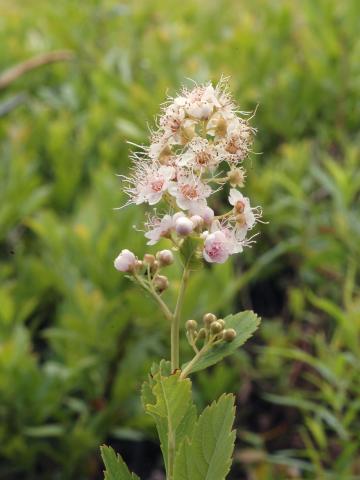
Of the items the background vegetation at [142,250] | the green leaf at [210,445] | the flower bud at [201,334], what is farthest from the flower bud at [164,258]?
the background vegetation at [142,250]

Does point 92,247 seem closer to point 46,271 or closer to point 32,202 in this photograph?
point 46,271

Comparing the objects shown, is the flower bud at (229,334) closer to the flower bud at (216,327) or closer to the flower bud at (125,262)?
the flower bud at (216,327)

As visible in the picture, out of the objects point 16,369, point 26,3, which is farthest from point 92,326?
point 26,3

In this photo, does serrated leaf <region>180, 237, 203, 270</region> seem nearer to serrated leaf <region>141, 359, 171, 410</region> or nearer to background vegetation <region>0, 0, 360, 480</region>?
serrated leaf <region>141, 359, 171, 410</region>

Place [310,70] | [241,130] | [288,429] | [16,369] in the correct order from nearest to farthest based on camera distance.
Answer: [241,130], [16,369], [288,429], [310,70]

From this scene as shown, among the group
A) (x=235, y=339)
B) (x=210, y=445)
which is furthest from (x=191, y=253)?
(x=210, y=445)
